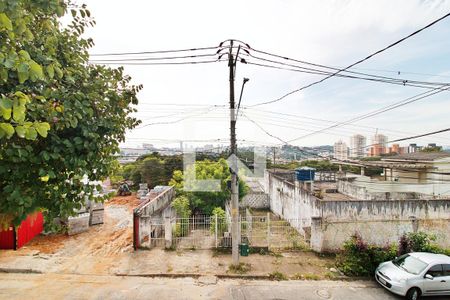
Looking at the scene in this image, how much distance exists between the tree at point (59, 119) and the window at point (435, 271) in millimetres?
9666

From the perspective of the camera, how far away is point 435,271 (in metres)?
8.03

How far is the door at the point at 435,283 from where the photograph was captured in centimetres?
786

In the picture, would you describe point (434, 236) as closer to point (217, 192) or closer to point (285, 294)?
point (285, 294)

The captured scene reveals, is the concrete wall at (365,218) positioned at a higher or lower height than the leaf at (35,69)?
lower

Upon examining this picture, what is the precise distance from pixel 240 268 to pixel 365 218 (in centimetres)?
727

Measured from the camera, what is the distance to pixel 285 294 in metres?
8.04

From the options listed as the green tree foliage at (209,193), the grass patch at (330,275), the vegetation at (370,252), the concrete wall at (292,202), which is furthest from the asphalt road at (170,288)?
the green tree foliage at (209,193)

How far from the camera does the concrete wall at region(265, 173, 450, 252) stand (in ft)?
36.1

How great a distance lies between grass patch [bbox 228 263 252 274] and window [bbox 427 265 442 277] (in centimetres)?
566

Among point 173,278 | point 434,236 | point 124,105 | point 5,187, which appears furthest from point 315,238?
point 5,187

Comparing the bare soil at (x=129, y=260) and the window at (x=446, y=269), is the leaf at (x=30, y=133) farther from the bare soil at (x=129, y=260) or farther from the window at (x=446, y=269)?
the window at (x=446, y=269)

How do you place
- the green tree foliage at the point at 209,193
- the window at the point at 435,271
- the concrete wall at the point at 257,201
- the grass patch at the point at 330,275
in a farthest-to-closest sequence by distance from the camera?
the concrete wall at the point at 257,201 < the green tree foliage at the point at 209,193 < the grass patch at the point at 330,275 < the window at the point at 435,271

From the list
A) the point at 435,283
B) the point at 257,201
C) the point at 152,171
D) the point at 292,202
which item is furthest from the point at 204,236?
the point at 152,171

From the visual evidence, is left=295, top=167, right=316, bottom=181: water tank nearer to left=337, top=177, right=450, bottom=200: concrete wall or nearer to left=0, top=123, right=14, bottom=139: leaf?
left=337, top=177, right=450, bottom=200: concrete wall
